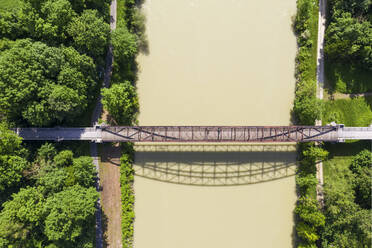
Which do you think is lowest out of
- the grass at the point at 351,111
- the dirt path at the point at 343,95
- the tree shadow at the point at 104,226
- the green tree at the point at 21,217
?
the tree shadow at the point at 104,226

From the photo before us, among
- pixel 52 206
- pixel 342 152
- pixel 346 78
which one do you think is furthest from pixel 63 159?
pixel 346 78

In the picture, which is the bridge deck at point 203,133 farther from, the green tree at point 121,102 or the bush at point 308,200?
Result: the bush at point 308,200

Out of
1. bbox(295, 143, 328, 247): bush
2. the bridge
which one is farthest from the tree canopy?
bbox(295, 143, 328, 247): bush

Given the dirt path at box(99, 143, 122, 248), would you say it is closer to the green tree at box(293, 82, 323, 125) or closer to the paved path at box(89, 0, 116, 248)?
the paved path at box(89, 0, 116, 248)

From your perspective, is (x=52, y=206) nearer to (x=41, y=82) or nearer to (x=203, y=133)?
(x=41, y=82)

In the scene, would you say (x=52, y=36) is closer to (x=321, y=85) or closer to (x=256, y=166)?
(x=256, y=166)

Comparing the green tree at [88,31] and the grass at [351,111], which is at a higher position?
the green tree at [88,31]

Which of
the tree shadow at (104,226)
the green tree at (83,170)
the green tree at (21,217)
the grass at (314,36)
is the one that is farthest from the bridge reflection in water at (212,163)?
the grass at (314,36)
